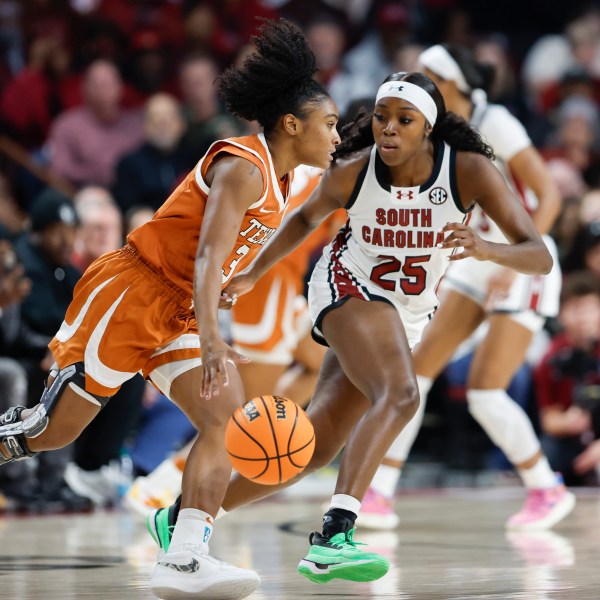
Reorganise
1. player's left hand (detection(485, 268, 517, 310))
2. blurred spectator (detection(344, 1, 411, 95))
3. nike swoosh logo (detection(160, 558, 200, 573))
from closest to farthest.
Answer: nike swoosh logo (detection(160, 558, 200, 573)), player's left hand (detection(485, 268, 517, 310)), blurred spectator (detection(344, 1, 411, 95))

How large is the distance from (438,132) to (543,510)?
8.58 feet

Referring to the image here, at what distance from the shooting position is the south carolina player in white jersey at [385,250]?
182 inches

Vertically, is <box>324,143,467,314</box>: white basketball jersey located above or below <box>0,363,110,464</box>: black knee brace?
above

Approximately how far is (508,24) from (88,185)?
5.57 m

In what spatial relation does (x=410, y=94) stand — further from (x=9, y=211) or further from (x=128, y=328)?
(x=9, y=211)

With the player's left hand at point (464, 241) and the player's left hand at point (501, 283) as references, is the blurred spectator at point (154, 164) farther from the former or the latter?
the player's left hand at point (464, 241)

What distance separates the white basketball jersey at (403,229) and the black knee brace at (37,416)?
118 cm

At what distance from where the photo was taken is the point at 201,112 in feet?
38.1

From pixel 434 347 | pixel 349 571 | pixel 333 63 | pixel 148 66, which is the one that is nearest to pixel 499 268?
pixel 434 347

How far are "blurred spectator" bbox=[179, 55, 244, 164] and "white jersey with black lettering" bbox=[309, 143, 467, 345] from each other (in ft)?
19.9

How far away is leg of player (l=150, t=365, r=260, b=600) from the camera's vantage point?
160 inches

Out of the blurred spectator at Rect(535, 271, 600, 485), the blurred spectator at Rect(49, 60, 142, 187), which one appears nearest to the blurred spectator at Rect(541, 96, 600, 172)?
the blurred spectator at Rect(535, 271, 600, 485)

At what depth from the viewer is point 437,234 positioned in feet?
16.0

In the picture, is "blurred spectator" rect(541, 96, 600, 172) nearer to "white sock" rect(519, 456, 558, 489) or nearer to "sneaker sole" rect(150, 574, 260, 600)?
"white sock" rect(519, 456, 558, 489)
